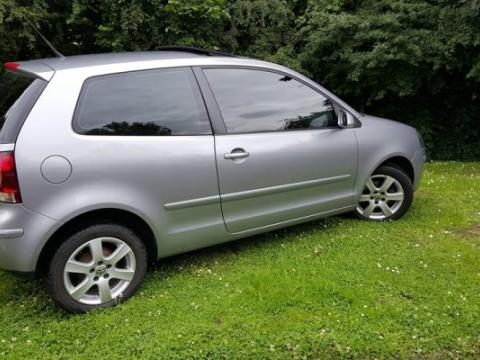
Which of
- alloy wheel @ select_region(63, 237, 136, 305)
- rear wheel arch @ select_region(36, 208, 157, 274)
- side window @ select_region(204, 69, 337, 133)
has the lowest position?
alloy wheel @ select_region(63, 237, 136, 305)

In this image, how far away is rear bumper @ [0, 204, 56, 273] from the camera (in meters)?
2.80

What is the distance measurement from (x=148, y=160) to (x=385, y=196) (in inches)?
100

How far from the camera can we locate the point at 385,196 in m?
4.63

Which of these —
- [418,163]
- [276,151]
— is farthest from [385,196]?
[276,151]

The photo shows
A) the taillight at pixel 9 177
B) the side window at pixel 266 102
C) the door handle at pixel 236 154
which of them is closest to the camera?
the taillight at pixel 9 177

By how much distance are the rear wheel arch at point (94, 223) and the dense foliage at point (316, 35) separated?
12.4 ft

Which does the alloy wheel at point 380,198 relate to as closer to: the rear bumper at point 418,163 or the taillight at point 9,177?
the rear bumper at point 418,163

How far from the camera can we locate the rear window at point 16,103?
2.82 metres

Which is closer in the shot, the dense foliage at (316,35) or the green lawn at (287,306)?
the green lawn at (287,306)

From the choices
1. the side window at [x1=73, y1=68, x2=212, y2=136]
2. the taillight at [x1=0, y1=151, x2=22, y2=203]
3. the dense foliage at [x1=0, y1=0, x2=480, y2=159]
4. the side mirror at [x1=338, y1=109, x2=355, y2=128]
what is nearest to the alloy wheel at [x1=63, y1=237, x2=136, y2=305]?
the taillight at [x1=0, y1=151, x2=22, y2=203]

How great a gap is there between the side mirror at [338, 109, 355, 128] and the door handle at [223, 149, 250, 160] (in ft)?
3.44

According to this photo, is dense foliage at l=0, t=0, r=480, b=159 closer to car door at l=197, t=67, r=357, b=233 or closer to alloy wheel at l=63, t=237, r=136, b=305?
car door at l=197, t=67, r=357, b=233

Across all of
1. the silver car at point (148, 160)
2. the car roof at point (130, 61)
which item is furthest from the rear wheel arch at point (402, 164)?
the car roof at point (130, 61)

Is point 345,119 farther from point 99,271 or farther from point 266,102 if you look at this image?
point 99,271
